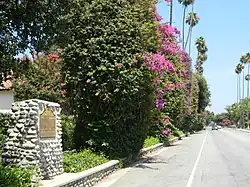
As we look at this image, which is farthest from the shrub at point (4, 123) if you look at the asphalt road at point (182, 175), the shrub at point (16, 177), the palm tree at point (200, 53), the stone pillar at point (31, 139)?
the palm tree at point (200, 53)

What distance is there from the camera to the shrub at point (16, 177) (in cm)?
966

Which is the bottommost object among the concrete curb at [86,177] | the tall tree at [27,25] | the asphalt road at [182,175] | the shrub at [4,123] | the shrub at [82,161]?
the asphalt road at [182,175]

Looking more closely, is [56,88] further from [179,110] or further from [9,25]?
[9,25]

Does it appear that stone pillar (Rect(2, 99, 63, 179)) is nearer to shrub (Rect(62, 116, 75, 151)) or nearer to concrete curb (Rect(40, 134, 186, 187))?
concrete curb (Rect(40, 134, 186, 187))

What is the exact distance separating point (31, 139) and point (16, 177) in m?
1.90

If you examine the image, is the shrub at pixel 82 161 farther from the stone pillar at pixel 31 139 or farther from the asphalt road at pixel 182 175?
the stone pillar at pixel 31 139

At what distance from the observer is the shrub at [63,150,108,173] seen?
14.3 m

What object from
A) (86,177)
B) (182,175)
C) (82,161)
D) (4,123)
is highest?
(4,123)

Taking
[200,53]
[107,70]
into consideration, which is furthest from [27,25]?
[200,53]

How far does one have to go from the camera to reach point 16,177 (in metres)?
10.1

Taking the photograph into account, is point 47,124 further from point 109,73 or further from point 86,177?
point 109,73

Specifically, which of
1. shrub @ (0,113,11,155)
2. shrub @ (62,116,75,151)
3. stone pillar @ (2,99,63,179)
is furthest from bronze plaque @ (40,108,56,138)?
shrub @ (62,116,75,151)

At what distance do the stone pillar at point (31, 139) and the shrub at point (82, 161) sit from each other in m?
1.44

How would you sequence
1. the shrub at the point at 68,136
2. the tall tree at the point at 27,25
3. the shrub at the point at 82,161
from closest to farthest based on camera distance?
the tall tree at the point at 27,25 < the shrub at the point at 82,161 < the shrub at the point at 68,136
